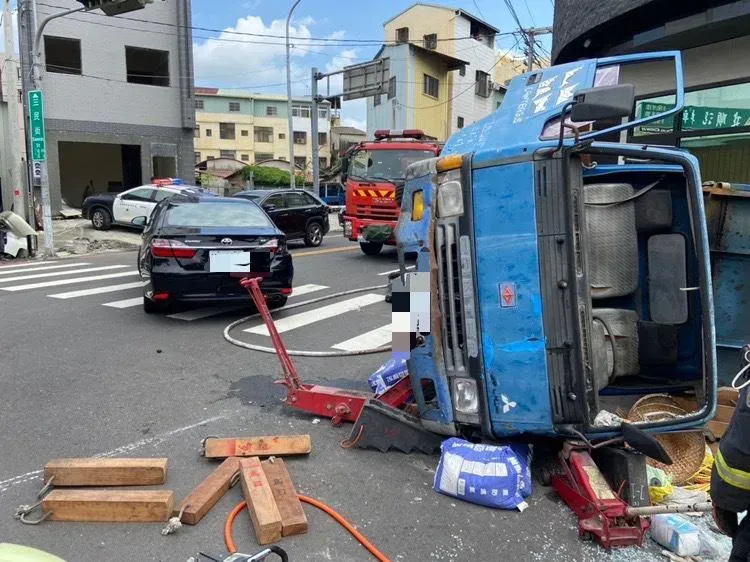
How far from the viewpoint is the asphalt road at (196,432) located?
3039 mm

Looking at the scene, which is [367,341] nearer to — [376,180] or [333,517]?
[333,517]

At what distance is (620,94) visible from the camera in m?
2.88

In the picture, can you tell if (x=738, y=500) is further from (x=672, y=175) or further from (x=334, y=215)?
(x=334, y=215)

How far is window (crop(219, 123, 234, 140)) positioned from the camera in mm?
58156

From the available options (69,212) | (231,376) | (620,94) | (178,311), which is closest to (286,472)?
(231,376)

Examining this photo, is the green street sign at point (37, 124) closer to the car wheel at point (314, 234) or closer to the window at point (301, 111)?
the car wheel at point (314, 234)

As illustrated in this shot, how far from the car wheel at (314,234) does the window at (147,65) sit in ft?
42.4

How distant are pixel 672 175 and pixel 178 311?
6465 millimetres

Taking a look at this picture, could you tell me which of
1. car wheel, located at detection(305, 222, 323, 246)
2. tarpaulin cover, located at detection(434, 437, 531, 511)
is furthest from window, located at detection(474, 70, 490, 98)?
tarpaulin cover, located at detection(434, 437, 531, 511)

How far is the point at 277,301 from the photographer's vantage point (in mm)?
8375

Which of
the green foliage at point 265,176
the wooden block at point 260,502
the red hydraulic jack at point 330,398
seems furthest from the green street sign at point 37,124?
the green foliage at point 265,176

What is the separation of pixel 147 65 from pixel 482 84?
980 inches

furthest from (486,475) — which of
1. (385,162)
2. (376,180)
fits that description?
(385,162)

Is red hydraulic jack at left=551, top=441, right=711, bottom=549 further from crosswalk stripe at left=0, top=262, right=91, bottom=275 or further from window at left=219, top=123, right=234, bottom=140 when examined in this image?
window at left=219, top=123, right=234, bottom=140
